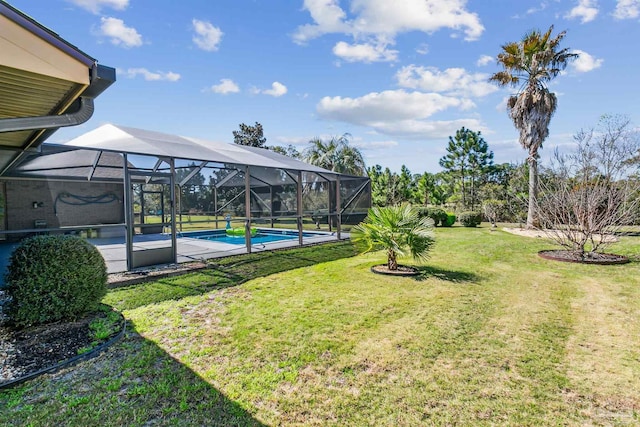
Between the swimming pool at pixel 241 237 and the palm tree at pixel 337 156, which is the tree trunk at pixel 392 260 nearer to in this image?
the swimming pool at pixel 241 237

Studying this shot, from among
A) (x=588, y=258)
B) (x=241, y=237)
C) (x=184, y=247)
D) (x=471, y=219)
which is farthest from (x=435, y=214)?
(x=184, y=247)

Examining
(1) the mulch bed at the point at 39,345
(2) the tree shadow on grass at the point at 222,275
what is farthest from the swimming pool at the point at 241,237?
(1) the mulch bed at the point at 39,345

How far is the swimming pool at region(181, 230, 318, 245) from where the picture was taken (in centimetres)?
1134

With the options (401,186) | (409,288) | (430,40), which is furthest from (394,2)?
(401,186)

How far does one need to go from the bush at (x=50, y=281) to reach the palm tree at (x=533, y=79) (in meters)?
15.2

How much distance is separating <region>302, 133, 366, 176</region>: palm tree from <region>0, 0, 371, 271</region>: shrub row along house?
9.30 meters

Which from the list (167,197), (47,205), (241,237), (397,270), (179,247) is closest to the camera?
(397,270)

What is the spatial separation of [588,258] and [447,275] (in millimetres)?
4032

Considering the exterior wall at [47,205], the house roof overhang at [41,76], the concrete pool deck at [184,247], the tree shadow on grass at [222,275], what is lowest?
the tree shadow on grass at [222,275]

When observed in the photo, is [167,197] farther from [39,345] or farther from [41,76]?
[41,76]

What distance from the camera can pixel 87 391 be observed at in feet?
8.34

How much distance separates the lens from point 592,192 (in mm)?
8125

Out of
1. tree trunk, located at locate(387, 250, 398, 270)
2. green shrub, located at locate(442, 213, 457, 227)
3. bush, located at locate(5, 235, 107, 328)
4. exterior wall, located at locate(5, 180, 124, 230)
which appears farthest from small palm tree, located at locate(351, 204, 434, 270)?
green shrub, located at locate(442, 213, 457, 227)

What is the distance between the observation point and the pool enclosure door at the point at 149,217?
6566 mm
